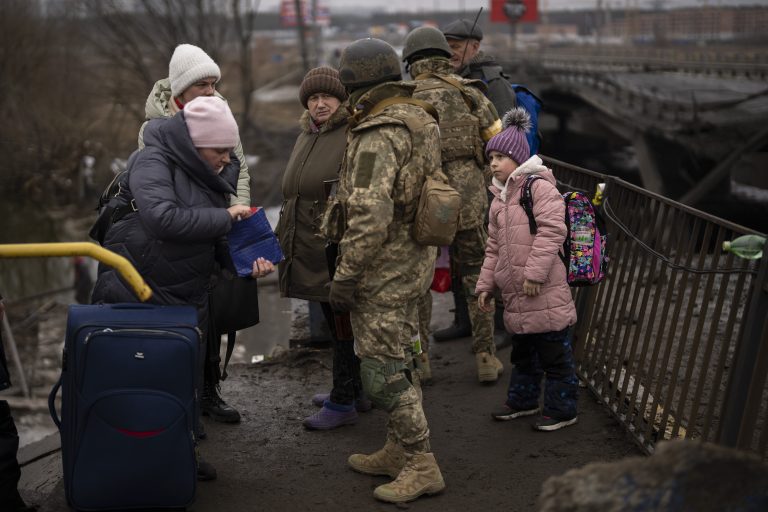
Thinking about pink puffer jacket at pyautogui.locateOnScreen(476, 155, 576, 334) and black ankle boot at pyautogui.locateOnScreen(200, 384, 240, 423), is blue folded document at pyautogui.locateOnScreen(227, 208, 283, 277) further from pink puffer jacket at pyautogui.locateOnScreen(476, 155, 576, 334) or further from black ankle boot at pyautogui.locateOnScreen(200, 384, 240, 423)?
black ankle boot at pyautogui.locateOnScreen(200, 384, 240, 423)

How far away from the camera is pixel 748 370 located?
3.64m

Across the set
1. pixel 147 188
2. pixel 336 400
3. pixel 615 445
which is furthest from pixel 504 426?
pixel 147 188

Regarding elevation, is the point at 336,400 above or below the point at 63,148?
above

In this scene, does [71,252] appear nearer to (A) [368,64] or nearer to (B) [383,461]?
(A) [368,64]

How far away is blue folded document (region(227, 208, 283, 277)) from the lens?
160 inches

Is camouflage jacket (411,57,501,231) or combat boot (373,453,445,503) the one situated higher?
camouflage jacket (411,57,501,231)

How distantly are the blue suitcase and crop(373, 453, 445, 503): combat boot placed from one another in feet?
2.86

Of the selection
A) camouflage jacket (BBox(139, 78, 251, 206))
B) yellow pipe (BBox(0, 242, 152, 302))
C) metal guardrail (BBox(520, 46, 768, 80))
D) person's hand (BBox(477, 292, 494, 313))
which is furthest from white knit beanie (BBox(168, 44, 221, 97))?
metal guardrail (BBox(520, 46, 768, 80))

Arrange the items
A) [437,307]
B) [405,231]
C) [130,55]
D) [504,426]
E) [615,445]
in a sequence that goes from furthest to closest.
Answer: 1. [130,55]
2. [437,307]
3. [504,426]
4. [615,445]
5. [405,231]

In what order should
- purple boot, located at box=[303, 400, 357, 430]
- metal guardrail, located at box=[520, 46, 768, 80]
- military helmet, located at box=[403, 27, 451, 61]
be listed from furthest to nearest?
metal guardrail, located at box=[520, 46, 768, 80], military helmet, located at box=[403, 27, 451, 61], purple boot, located at box=[303, 400, 357, 430]

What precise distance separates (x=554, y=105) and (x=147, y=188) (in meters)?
37.2

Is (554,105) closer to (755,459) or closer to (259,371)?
(259,371)

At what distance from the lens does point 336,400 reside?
501cm

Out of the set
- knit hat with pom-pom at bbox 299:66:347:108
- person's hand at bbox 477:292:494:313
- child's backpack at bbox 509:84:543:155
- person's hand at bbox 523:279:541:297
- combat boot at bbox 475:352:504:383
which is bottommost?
combat boot at bbox 475:352:504:383
